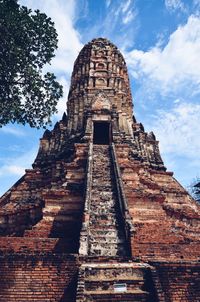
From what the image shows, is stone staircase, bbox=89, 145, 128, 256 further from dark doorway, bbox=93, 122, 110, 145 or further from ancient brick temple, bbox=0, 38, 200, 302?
dark doorway, bbox=93, 122, 110, 145

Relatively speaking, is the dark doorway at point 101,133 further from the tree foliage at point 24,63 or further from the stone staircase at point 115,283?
the stone staircase at point 115,283

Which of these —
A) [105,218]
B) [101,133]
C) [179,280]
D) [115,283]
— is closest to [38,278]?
[115,283]

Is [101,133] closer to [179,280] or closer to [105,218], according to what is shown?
[105,218]

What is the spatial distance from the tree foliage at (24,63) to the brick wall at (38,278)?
15.4 ft

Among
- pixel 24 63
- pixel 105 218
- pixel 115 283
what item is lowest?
pixel 115 283

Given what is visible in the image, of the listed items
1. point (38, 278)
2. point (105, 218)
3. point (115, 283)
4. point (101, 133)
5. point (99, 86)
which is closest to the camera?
point (115, 283)

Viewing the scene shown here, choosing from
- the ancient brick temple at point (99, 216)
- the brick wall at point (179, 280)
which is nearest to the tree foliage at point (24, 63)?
the ancient brick temple at point (99, 216)

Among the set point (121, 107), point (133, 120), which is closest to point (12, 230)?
point (121, 107)

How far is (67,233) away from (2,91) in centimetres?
492

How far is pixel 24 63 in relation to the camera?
32.9ft

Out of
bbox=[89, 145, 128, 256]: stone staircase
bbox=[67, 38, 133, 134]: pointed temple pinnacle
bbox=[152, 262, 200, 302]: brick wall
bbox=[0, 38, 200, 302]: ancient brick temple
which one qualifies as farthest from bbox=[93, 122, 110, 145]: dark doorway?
bbox=[152, 262, 200, 302]: brick wall

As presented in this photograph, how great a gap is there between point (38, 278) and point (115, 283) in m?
1.60

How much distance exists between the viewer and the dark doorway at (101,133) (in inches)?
750

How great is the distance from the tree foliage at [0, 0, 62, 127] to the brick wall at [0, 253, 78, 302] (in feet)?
15.4
